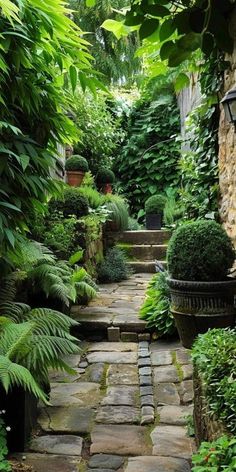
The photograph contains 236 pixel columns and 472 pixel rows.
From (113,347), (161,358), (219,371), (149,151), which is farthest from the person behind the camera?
(149,151)

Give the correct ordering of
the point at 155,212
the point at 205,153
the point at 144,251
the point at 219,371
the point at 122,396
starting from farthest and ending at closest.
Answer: the point at 155,212
the point at 144,251
the point at 205,153
the point at 122,396
the point at 219,371

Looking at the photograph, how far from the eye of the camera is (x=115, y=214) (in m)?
7.11

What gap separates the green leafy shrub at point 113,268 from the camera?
6410mm

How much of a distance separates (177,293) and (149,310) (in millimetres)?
1644

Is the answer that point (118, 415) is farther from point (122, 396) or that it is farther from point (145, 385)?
point (145, 385)

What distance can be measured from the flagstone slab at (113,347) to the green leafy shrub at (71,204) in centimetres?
185

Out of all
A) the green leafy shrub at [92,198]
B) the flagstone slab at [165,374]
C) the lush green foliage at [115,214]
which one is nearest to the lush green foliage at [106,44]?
the green leafy shrub at [92,198]

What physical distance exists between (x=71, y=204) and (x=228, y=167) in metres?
2.69

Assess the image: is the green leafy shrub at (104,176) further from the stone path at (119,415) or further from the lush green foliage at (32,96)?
the lush green foliage at (32,96)

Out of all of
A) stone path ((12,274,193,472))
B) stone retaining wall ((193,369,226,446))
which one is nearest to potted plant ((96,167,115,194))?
stone path ((12,274,193,472))

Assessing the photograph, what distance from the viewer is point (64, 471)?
1.97 meters

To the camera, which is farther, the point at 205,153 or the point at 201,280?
the point at 205,153

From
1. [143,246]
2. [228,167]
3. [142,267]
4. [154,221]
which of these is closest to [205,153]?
[228,167]

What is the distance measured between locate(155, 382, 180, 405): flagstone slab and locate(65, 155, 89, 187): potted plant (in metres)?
4.69
